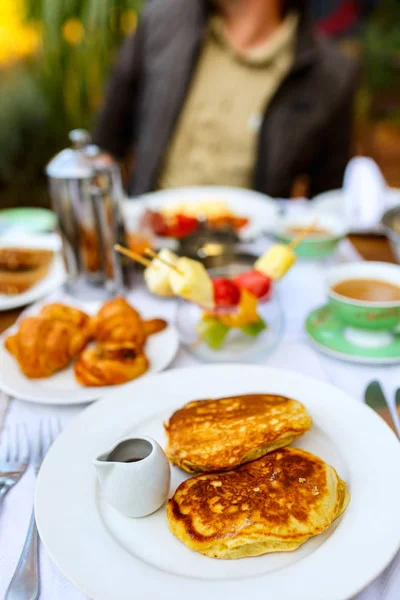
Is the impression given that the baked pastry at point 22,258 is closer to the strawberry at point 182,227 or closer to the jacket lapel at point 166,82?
the strawberry at point 182,227

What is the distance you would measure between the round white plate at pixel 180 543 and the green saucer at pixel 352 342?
0.19 metres

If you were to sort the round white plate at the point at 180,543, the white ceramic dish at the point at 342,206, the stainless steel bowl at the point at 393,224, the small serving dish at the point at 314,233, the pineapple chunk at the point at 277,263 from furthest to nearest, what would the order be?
1. the white ceramic dish at the point at 342,206
2. the small serving dish at the point at 314,233
3. the stainless steel bowl at the point at 393,224
4. the pineapple chunk at the point at 277,263
5. the round white plate at the point at 180,543

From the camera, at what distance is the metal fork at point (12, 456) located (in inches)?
31.4

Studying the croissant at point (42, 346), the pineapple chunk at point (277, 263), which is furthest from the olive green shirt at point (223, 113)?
the croissant at point (42, 346)

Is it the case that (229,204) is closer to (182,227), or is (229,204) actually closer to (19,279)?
(182,227)

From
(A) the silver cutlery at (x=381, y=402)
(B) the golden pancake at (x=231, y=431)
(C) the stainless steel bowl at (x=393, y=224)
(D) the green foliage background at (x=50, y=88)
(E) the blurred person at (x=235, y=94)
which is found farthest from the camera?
(D) the green foliage background at (x=50, y=88)

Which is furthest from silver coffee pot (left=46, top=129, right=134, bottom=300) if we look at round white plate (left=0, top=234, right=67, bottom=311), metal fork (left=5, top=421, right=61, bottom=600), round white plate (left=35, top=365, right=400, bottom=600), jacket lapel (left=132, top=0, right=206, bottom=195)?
jacket lapel (left=132, top=0, right=206, bottom=195)

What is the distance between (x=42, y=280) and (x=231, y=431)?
0.94 meters

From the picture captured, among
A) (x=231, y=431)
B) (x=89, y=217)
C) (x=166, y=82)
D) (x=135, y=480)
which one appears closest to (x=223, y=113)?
(x=166, y=82)

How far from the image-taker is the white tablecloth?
0.64 meters

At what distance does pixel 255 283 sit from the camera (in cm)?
111

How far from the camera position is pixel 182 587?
1.95 feet

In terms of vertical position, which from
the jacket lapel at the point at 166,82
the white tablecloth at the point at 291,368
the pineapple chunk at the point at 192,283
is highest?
the jacket lapel at the point at 166,82

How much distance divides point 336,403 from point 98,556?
18.8 inches
